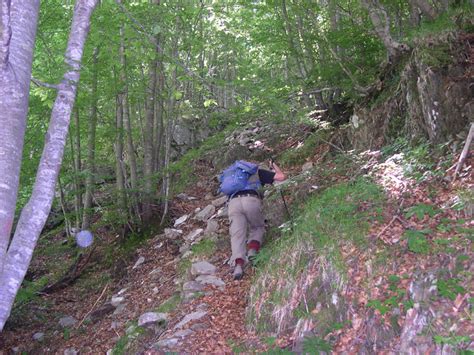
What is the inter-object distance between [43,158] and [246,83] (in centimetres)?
390

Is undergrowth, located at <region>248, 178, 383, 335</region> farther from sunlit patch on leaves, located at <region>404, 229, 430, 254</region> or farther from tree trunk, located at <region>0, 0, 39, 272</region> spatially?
tree trunk, located at <region>0, 0, 39, 272</region>

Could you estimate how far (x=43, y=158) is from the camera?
346 cm

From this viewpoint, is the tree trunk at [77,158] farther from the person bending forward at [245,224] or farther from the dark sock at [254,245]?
the dark sock at [254,245]

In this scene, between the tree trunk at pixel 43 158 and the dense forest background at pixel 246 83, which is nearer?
the tree trunk at pixel 43 158

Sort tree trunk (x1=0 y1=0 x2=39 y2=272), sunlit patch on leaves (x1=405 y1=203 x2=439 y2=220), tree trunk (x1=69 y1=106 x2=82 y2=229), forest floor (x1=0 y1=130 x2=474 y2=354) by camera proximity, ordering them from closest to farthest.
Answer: tree trunk (x1=0 y1=0 x2=39 y2=272)
forest floor (x1=0 y1=130 x2=474 y2=354)
sunlit patch on leaves (x1=405 y1=203 x2=439 y2=220)
tree trunk (x1=69 y1=106 x2=82 y2=229)

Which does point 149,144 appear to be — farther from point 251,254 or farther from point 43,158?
point 43,158

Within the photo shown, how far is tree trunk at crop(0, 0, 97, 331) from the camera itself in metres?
3.07

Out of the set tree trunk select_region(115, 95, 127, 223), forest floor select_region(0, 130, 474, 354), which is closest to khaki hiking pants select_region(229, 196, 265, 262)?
forest floor select_region(0, 130, 474, 354)

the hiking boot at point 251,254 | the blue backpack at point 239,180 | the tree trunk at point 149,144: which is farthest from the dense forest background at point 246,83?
the hiking boot at point 251,254

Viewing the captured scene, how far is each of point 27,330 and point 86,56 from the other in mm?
5083

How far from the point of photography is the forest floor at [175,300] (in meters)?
4.47

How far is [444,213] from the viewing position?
4578mm

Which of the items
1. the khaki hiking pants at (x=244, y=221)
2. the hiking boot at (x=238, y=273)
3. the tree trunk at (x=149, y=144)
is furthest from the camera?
the tree trunk at (x=149, y=144)

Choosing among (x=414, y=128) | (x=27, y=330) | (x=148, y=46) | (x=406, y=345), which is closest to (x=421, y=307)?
(x=406, y=345)
